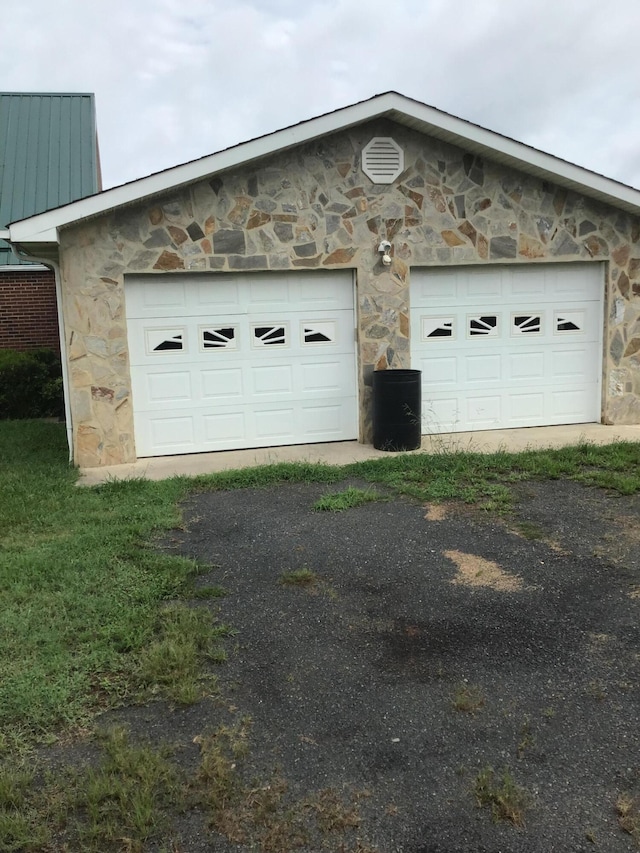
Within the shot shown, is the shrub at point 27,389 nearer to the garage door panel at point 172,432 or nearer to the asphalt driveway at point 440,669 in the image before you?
the garage door panel at point 172,432

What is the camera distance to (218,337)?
9.20 metres

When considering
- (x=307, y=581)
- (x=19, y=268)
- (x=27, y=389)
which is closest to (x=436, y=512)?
(x=307, y=581)

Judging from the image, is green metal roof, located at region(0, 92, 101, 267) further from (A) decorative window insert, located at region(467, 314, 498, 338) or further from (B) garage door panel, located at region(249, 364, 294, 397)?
(A) decorative window insert, located at region(467, 314, 498, 338)

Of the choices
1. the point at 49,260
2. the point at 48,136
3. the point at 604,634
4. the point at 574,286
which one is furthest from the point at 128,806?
the point at 48,136

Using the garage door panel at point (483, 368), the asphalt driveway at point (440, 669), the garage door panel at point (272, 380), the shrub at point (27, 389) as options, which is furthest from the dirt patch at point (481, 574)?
the shrub at point (27, 389)

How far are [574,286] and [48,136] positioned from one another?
1352cm

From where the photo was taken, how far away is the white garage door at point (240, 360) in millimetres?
8992

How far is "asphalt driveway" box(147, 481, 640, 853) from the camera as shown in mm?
2664

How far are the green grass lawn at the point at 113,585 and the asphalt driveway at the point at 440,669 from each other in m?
0.27

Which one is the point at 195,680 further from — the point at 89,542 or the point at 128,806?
the point at 89,542

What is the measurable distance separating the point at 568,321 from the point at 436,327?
1.98 m

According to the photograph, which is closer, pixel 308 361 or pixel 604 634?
pixel 604 634

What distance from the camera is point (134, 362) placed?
351 inches

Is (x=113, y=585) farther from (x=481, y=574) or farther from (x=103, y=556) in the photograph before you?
(x=481, y=574)
